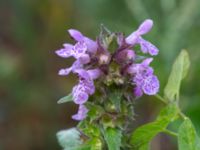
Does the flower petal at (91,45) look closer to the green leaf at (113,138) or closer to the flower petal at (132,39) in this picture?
the flower petal at (132,39)

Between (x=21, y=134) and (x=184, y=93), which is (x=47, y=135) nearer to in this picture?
(x=21, y=134)

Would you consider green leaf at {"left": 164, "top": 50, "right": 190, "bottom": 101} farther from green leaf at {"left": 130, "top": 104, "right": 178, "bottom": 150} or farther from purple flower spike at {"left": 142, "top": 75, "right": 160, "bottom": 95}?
purple flower spike at {"left": 142, "top": 75, "right": 160, "bottom": 95}

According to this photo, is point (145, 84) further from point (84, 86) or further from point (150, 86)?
point (84, 86)

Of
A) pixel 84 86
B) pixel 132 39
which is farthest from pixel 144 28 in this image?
pixel 84 86

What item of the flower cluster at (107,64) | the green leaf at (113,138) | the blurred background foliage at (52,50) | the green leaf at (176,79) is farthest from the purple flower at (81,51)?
the blurred background foliage at (52,50)

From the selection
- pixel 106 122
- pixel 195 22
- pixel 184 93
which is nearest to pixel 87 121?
pixel 106 122

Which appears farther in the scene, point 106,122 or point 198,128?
point 198,128
